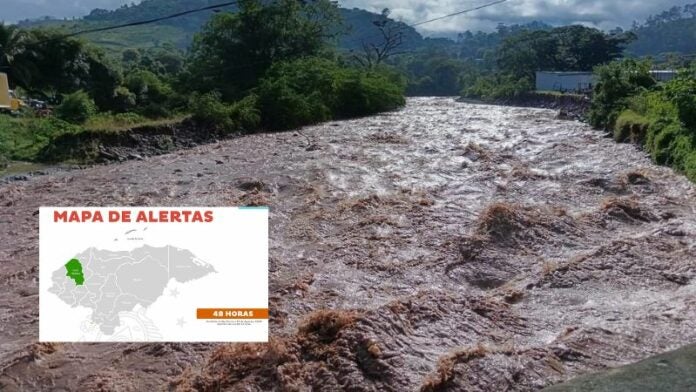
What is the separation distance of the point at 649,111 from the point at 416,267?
1226 centimetres

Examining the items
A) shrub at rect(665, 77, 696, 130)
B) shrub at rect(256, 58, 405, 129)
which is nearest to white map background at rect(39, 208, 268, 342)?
shrub at rect(665, 77, 696, 130)

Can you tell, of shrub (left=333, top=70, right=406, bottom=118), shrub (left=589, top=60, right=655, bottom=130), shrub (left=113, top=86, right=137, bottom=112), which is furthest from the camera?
shrub (left=333, top=70, right=406, bottom=118)

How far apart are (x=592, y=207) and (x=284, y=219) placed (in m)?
5.60

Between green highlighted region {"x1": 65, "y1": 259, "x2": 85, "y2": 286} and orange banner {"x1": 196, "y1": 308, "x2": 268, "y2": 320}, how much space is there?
85 centimetres

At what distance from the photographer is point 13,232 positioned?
11.1 metres

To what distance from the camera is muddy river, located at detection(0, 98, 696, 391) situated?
595cm

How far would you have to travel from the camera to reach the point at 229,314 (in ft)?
14.6

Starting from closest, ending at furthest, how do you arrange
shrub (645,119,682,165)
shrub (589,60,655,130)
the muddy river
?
1. the muddy river
2. shrub (645,119,682,165)
3. shrub (589,60,655,130)

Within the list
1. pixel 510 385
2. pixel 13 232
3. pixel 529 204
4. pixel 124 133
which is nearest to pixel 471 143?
pixel 529 204

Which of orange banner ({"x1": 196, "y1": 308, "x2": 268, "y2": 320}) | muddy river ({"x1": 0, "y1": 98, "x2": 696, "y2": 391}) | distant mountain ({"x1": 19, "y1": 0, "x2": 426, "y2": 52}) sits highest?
distant mountain ({"x1": 19, "y1": 0, "x2": 426, "y2": 52})

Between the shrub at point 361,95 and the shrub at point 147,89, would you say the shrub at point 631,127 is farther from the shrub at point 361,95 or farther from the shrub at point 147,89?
the shrub at point 147,89

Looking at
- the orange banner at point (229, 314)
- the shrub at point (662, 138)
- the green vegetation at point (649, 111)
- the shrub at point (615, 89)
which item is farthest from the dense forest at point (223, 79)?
the orange banner at point (229, 314)

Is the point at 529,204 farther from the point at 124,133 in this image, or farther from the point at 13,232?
the point at 124,133

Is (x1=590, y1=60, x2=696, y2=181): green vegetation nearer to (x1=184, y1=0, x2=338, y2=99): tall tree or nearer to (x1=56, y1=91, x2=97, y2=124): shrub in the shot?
(x1=184, y1=0, x2=338, y2=99): tall tree
